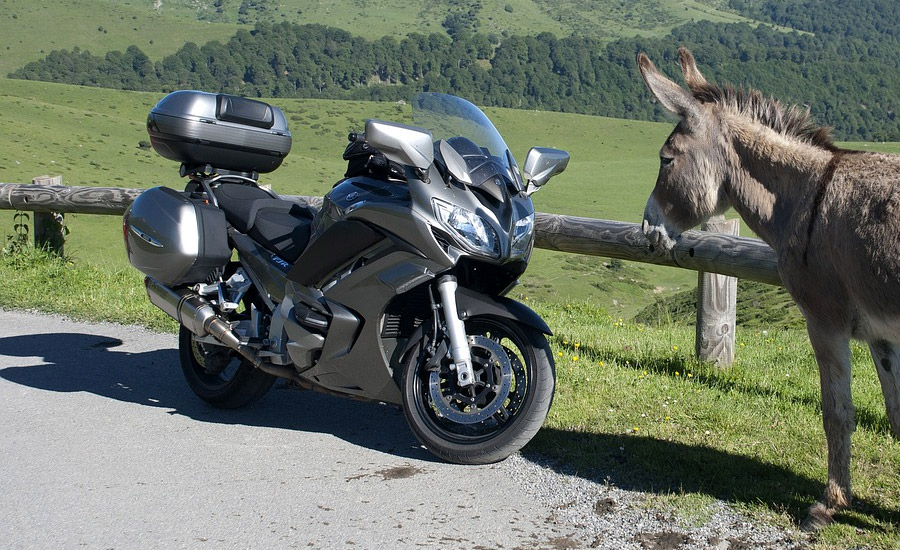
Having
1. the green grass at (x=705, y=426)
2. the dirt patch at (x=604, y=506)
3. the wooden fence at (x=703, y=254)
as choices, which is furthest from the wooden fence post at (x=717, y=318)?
the dirt patch at (x=604, y=506)

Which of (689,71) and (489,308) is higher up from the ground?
(689,71)

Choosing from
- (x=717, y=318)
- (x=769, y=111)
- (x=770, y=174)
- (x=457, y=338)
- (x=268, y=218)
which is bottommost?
(x=717, y=318)

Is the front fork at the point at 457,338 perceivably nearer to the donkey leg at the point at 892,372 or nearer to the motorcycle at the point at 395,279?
the motorcycle at the point at 395,279

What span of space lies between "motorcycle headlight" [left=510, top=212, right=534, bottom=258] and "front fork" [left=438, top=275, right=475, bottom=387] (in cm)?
34

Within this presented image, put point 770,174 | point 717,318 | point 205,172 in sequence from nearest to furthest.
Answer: point 770,174 → point 205,172 → point 717,318

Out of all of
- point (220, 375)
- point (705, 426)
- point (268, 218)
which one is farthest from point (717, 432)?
point (220, 375)

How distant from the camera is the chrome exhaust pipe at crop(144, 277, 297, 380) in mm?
5379

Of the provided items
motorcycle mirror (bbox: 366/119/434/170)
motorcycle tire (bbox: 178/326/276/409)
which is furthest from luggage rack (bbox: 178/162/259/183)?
motorcycle mirror (bbox: 366/119/434/170)

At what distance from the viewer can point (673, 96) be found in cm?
431

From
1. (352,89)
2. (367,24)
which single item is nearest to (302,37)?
(352,89)

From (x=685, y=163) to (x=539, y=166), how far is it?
0.86 m

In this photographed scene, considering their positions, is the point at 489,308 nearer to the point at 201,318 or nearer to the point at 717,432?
the point at 717,432

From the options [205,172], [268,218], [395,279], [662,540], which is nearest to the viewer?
[662,540]

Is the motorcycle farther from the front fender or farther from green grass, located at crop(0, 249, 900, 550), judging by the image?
green grass, located at crop(0, 249, 900, 550)
